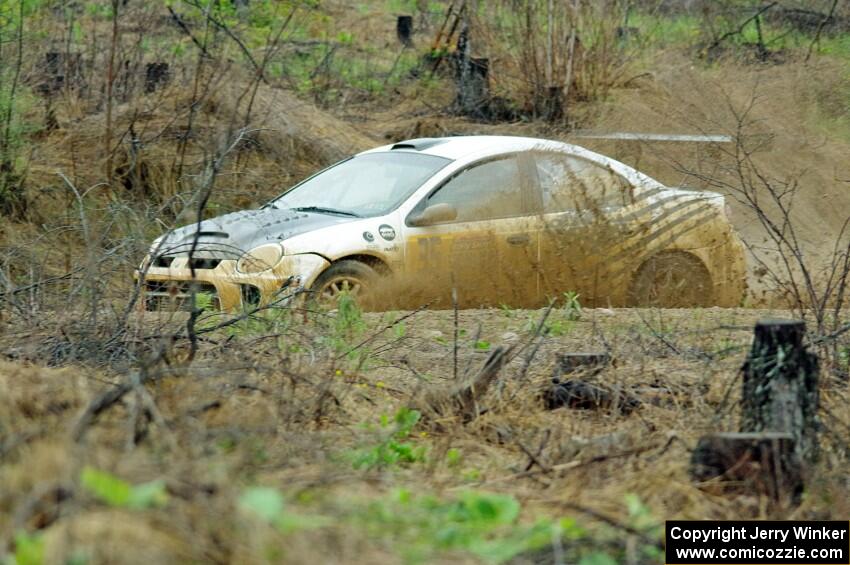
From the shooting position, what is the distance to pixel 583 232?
935cm

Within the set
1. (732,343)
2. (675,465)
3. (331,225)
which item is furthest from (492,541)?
(331,225)

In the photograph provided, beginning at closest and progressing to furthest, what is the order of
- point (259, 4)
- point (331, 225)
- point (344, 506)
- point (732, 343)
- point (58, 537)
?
point (58, 537)
point (344, 506)
point (732, 343)
point (331, 225)
point (259, 4)

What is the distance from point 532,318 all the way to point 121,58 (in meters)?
7.86

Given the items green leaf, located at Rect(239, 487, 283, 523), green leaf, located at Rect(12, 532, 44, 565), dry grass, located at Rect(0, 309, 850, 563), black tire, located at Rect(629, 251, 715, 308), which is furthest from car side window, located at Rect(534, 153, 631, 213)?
green leaf, located at Rect(12, 532, 44, 565)

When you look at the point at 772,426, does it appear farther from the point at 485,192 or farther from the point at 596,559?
the point at 485,192

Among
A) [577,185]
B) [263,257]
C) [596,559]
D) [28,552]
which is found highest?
[577,185]

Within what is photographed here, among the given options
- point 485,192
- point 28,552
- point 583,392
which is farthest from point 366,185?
point 28,552

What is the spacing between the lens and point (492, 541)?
11.4 feet

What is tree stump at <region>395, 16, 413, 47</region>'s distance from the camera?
21.2 metres

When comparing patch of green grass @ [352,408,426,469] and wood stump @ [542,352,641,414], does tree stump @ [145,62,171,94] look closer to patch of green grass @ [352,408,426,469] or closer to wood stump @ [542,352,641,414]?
wood stump @ [542,352,641,414]

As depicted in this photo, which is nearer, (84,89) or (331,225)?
(331,225)

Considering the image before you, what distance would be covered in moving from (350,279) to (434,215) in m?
0.81

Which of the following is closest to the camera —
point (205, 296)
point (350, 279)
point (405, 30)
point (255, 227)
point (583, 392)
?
point (583, 392)

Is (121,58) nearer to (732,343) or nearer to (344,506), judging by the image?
(732,343)
